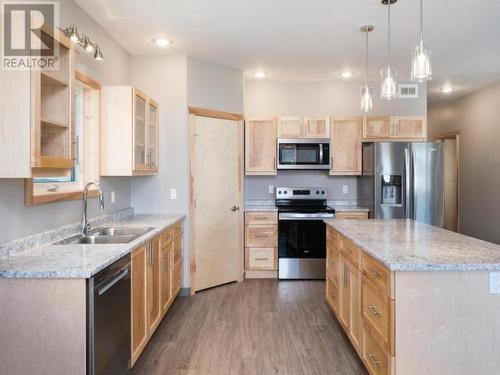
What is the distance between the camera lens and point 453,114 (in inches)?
253

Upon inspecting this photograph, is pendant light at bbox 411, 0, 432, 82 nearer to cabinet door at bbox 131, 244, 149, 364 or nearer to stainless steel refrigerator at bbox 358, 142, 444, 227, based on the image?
cabinet door at bbox 131, 244, 149, 364

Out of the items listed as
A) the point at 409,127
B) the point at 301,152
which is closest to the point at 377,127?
the point at 409,127

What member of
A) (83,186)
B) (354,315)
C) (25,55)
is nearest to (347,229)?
(354,315)

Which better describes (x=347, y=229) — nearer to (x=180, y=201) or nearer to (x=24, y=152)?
(x=180, y=201)

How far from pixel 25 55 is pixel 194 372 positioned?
212 cm

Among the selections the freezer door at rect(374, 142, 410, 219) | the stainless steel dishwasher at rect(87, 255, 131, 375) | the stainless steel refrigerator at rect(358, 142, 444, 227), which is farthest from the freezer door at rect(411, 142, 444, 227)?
the stainless steel dishwasher at rect(87, 255, 131, 375)

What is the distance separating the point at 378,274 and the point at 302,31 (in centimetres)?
232

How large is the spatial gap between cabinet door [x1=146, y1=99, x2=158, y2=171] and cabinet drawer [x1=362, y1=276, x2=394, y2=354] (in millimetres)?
2301

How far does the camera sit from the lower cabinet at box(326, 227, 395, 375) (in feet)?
6.04

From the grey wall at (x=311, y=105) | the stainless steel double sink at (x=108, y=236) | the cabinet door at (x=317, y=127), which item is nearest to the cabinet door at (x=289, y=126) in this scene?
the cabinet door at (x=317, y=127)

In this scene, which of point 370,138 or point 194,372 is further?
point 370,138

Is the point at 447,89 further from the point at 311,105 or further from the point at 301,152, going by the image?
the point at 301,152

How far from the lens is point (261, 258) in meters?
4.52

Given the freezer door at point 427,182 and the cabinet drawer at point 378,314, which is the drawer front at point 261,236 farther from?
the cabinet drawer at point 378,314
